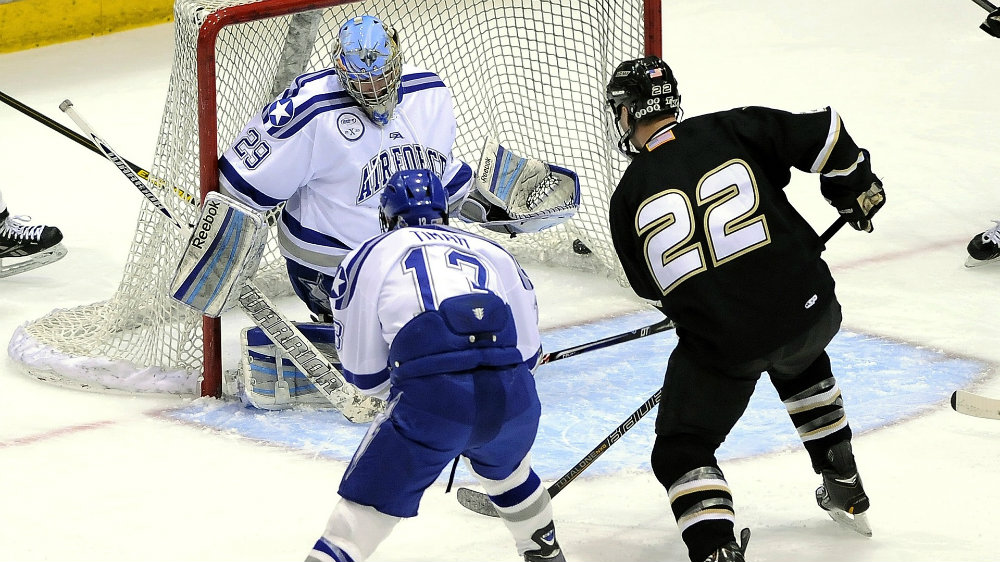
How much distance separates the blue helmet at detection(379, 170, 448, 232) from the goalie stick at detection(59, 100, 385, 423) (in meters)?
1.03

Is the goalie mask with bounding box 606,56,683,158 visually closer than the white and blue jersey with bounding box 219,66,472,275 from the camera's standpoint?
Yes

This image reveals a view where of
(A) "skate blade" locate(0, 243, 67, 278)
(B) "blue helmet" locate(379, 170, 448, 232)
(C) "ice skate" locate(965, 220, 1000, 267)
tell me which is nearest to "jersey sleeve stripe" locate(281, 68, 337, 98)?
(B) "blue helmet" locate(379, 170, 448, 232)

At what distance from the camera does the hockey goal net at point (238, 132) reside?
3.90 m

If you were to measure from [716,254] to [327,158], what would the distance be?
4.38 ft

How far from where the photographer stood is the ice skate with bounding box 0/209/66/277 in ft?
16.6

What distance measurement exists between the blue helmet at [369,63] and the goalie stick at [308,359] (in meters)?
0.59

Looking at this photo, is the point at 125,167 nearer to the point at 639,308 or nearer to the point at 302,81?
the point at 302,81

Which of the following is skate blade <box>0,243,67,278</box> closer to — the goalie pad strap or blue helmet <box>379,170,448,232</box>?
A: the goalie pad strap

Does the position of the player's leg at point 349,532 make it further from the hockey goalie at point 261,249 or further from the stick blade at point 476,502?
the hockey goalie at point 261,249

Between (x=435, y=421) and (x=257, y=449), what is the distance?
129 cm

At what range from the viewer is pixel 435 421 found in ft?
8.17

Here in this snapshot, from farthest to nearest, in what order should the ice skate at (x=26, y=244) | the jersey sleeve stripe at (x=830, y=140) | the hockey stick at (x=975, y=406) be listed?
the ice skate at (x=26, y=244) → the jersey sleeve stripe at (x=830, y=140) → the hockey stick at (x=975, y=406)

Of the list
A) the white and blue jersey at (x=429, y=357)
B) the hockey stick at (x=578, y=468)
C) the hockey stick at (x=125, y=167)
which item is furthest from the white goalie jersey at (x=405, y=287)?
the hockey stick at (x=125, y=167)

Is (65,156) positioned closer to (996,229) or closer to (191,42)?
Answer: (191,42)
